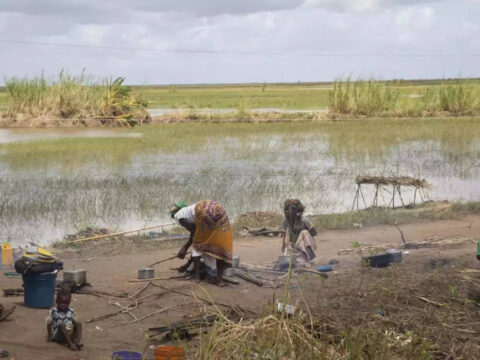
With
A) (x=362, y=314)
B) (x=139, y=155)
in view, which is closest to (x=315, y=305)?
(x=362, y=314)

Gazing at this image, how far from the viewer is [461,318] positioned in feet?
24.0

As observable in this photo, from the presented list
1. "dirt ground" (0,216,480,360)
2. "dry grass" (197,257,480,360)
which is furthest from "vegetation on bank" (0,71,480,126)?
"dry grass" (197,257,480,360)

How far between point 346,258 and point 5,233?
5452 millimetres

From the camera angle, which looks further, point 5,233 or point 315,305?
point 5,233

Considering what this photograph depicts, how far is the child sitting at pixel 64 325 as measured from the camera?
6.88m

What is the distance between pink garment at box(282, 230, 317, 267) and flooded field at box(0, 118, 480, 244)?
13.8 feet

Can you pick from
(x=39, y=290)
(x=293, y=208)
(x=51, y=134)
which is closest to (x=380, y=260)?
(x=293, y=208)

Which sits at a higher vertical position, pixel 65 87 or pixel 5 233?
pixel 65 87

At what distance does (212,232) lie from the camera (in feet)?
30.0

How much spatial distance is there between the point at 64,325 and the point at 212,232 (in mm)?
2612

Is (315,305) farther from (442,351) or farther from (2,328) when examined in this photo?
(2,328)

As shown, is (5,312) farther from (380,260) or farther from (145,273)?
(380,260)

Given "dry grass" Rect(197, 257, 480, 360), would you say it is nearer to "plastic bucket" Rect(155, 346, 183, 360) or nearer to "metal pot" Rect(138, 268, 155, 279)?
"plastic bucket" Rect(155, 346, 183, 360)

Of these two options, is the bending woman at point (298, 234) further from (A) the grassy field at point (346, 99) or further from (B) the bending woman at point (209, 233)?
(A) the grassy field at point (346, 99)
